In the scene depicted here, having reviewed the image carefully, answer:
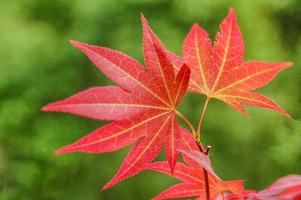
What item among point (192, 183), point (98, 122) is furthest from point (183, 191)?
point (98, 122)

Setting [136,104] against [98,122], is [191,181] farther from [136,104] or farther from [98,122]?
[98,122]

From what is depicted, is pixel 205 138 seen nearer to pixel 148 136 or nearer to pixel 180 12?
pixel 180 12

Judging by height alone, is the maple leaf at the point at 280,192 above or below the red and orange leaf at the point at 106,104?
below

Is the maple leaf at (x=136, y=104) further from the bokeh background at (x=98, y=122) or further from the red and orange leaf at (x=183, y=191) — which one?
the bokeh background at (x=98, y=122)

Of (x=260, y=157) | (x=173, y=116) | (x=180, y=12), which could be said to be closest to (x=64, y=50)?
(x=180, y=12)

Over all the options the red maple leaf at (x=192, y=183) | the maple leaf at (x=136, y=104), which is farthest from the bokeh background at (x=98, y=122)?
the maple leaf at (x=136, y=104)

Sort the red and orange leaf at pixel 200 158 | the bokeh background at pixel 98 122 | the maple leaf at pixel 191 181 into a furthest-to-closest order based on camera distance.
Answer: the bokeh background at pixel 98 122
the maple leaf at pixel 191 181
the red and orange leaf at pixel 200 158
